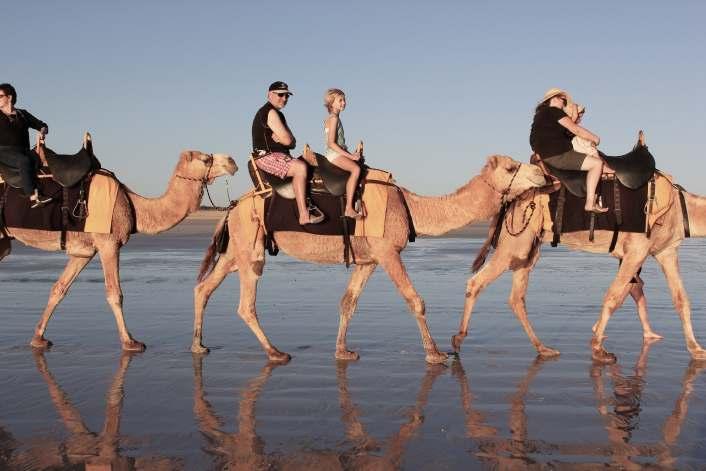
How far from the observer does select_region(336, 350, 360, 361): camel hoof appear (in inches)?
367

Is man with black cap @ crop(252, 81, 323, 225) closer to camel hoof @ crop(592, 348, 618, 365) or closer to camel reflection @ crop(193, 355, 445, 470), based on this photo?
camel reflection @ crop(193, 355, 445, 470)

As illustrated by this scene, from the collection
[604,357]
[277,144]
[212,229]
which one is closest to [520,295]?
[604,357]

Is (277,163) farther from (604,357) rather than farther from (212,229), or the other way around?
(212,229)

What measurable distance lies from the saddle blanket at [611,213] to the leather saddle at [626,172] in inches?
4.3

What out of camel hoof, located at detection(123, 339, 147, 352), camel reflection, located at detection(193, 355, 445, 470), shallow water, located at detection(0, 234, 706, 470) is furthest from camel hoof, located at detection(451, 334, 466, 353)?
camel hoof, located at detection(123, 339, 147, 352)

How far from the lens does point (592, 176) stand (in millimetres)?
9789

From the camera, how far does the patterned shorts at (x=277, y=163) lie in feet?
32.2

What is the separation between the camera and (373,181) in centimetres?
985

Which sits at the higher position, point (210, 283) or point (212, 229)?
point (210, 283)

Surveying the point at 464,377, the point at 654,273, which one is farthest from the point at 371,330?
the point at 654,273

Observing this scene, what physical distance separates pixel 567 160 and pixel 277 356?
157 inches

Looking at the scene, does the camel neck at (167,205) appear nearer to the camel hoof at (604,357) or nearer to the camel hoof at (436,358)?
the camel hoof at (436,358)

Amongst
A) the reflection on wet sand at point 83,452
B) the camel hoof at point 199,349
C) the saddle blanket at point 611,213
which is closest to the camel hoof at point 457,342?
the saddle blanket at point 611,213

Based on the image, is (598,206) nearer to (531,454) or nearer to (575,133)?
(575,133)
